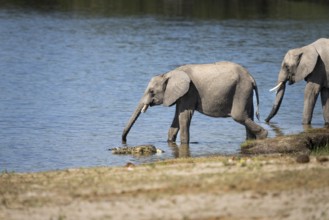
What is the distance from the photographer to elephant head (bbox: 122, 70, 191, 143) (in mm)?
21297

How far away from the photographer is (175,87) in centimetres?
2131

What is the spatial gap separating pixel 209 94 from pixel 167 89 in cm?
76

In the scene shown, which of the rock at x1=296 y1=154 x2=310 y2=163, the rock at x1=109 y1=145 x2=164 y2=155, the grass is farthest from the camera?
the rock at x1=109 y1=145 x2=164 y2=155

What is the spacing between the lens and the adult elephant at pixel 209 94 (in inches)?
850

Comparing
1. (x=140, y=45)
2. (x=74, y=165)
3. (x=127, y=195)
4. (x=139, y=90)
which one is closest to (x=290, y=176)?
(x=127, y=195)

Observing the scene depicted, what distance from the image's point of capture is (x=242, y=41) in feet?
143

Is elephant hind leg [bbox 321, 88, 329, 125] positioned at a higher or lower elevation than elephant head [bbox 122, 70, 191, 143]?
lower

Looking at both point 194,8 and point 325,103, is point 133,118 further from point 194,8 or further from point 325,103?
point 194,8

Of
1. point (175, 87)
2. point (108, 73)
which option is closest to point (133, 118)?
point (175, 87)

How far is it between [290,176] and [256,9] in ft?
149

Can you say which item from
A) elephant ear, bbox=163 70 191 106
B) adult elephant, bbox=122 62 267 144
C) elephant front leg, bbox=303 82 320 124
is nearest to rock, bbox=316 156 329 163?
elephant ear, bbox=163 70 191 106

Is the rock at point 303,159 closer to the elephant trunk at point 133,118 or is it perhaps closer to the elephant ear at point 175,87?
the elephant ear at point 175,87

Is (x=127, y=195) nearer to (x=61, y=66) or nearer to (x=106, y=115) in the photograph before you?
(x=106, y=115)

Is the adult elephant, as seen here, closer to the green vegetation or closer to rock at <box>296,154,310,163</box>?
rock at <box>296,154,310,163</box>
